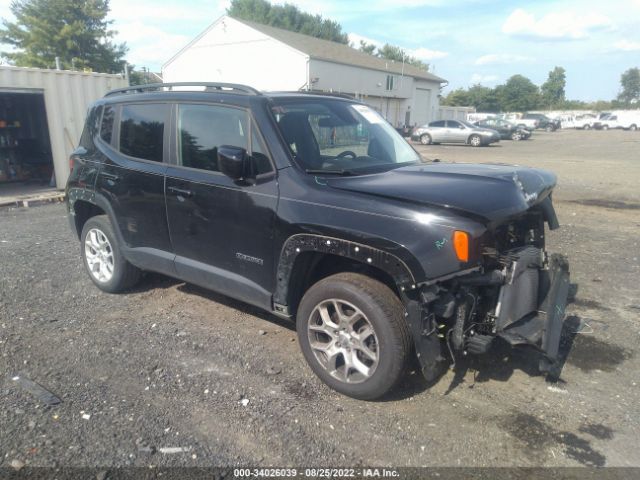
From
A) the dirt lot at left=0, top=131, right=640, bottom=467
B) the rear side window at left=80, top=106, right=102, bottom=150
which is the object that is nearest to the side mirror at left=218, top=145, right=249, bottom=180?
the dirt lot at left=0, top=131, right=640, bottom=467

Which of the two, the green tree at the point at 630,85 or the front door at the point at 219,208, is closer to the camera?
the front door at the point at 219,208

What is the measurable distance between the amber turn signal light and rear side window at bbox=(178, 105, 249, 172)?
177 cm

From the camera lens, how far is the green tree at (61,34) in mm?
40281

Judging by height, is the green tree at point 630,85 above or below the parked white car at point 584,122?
above

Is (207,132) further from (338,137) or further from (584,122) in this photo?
(584,122)

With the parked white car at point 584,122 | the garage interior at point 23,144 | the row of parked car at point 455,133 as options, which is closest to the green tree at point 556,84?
the parked white car at point 584,122

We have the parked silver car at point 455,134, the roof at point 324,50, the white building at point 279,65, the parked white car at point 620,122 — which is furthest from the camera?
the parked white car at point 620,122

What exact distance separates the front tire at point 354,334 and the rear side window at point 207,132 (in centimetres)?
135

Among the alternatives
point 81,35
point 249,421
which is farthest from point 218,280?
point 81,35

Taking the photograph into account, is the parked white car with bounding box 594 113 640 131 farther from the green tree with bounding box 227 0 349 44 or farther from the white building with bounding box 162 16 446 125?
the green tree with bounding box 227 0 349 44

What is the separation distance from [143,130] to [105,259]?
1.52 m

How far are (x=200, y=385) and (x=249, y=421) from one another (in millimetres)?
588

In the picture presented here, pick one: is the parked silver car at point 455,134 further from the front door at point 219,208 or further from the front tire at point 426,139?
the front door at point 219,208

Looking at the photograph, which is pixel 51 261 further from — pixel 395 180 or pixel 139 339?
pixel 395 180
